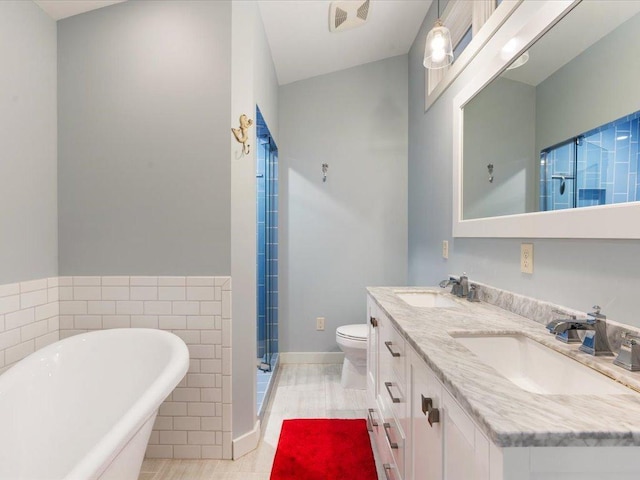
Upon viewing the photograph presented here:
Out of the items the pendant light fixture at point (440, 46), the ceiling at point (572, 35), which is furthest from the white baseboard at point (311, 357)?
the ceiling at point (572, 35)

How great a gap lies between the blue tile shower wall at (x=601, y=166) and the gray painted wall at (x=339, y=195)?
6.65 feet

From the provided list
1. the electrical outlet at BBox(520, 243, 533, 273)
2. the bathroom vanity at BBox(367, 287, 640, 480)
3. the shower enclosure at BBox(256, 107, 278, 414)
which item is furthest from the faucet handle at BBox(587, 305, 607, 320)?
the shower enclosure at BBox(256, 107, 278, 414)

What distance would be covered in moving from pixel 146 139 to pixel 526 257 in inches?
76.2

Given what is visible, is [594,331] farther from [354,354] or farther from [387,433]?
[354,354]

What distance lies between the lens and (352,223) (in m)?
3.19

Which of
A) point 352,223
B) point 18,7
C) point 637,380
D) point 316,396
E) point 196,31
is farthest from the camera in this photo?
point 352,223

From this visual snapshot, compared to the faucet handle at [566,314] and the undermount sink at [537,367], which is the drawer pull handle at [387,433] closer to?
the undermount sink at [537,367]

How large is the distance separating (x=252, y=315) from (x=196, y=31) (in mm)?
1572

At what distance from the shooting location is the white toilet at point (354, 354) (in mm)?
2494

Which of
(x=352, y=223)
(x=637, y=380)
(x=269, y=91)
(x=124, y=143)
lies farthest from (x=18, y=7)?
(x=637, y=380)

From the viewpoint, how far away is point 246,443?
191cm

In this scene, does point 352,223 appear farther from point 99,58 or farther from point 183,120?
point 99,58

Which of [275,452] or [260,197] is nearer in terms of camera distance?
[275,452]

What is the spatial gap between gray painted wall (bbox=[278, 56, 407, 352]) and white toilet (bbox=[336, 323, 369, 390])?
537 mm
